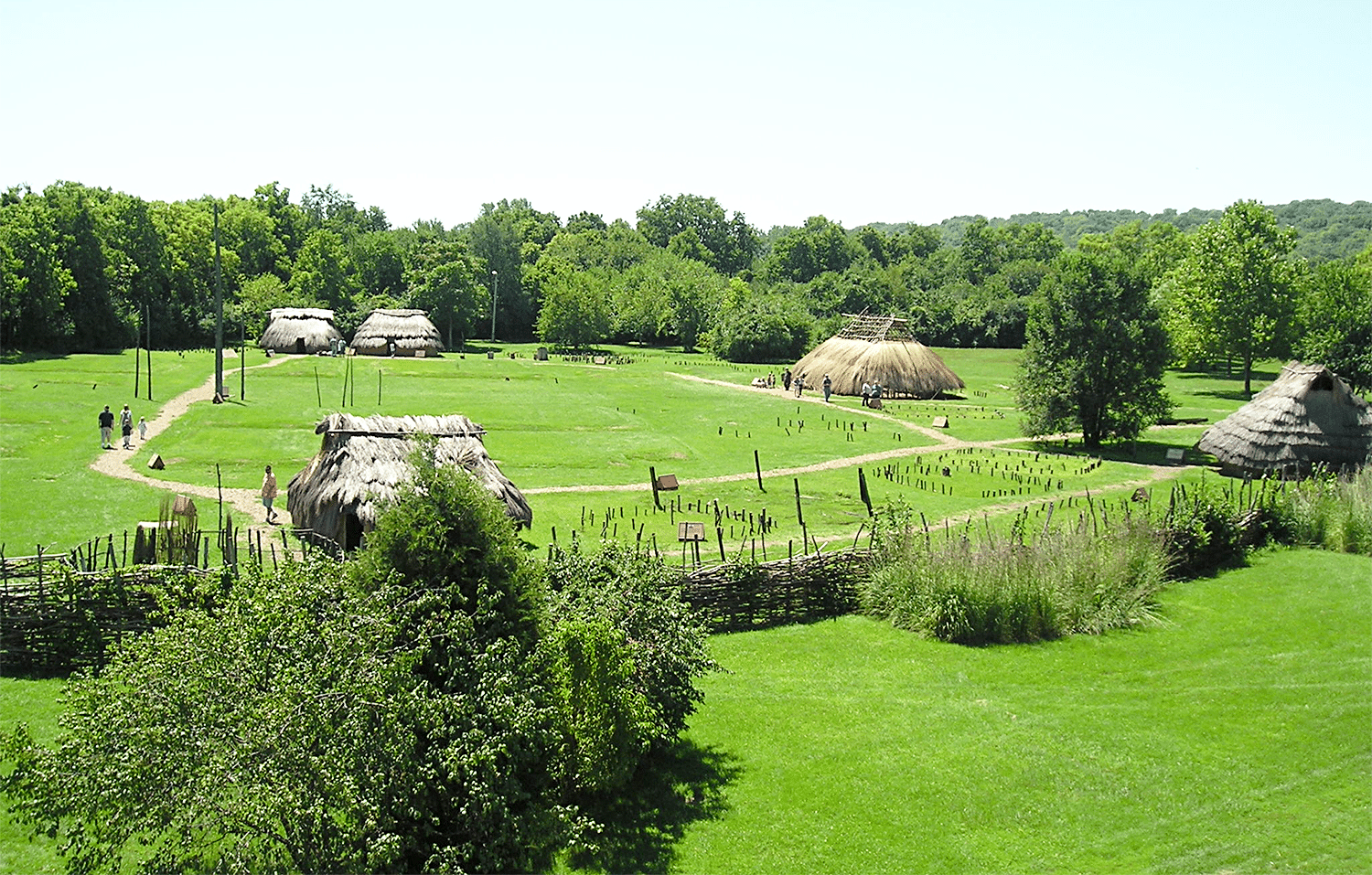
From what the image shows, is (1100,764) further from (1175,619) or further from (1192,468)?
(1192,468)

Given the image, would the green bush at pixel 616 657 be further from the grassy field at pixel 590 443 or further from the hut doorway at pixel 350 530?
the hut doorway at pixel 350 530

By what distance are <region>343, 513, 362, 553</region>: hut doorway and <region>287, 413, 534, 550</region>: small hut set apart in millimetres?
20

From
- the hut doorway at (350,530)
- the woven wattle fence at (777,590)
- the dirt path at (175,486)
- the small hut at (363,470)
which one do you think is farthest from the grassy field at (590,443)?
the hut doorway at (350,530)

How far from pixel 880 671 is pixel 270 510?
16540 mm

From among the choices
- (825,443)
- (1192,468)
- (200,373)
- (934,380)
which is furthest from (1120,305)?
(200,373)

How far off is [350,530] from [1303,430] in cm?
3000

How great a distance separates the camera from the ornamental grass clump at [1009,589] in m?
19.6

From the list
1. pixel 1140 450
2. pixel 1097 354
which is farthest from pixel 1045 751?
pixel 1140 450

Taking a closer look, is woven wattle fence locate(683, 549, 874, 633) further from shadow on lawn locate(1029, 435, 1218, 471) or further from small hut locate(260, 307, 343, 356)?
small hut locate(260, 307, 343, 356)

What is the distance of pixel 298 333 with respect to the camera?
73188 mm

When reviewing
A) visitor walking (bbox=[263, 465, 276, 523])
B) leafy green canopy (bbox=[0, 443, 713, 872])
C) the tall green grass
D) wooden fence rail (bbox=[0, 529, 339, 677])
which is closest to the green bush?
leafy green canopy (bbox=[0, 443, 713, 872])

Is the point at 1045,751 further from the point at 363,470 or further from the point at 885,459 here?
the point at 885,459

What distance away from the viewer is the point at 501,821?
10.8m

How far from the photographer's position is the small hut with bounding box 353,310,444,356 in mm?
74750
